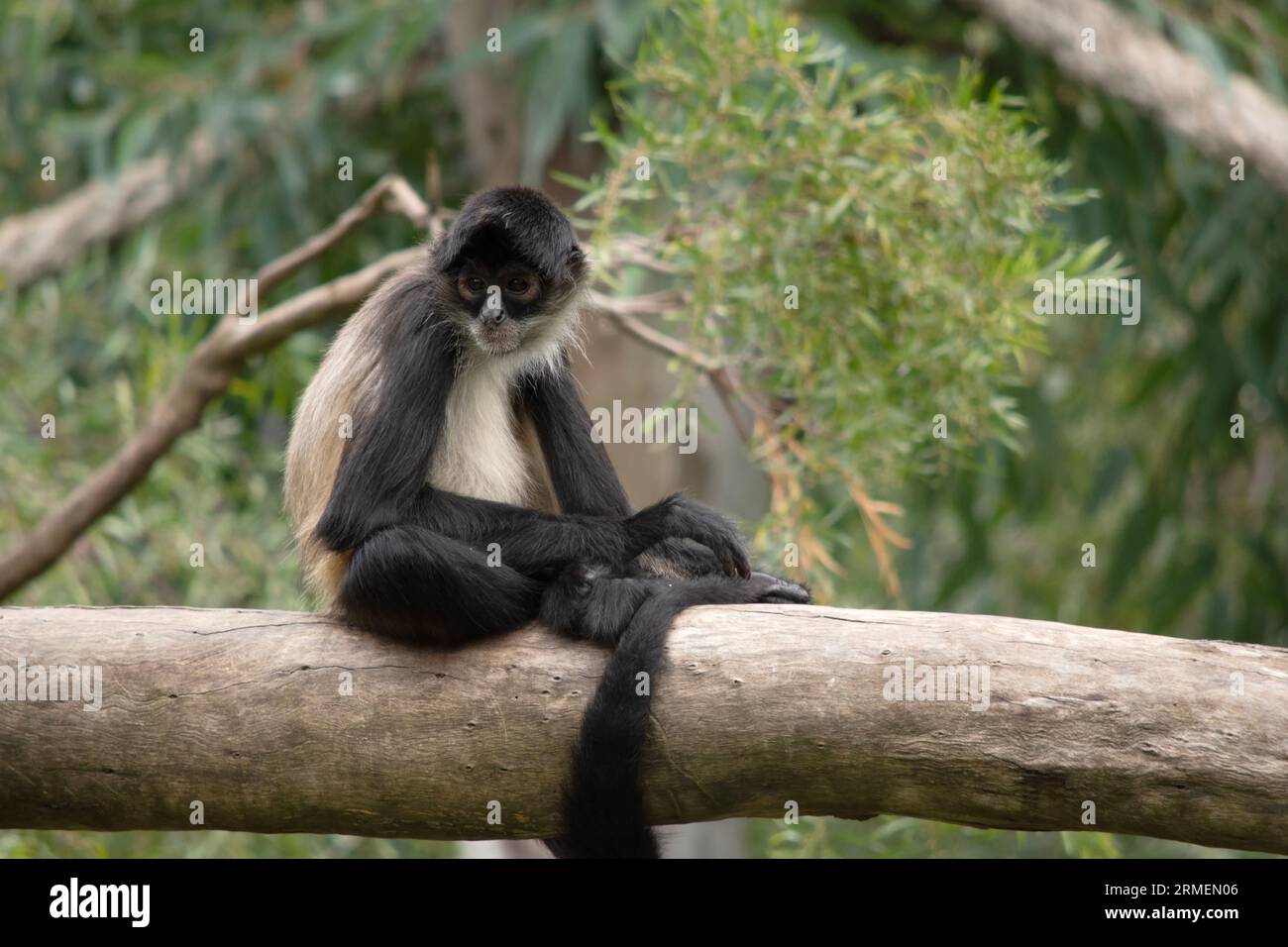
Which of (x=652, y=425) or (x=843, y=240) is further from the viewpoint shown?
(x=843, y=240)

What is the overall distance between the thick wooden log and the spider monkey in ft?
0.35

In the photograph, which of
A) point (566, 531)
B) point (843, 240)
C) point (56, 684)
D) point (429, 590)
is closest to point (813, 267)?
point (843, 240)

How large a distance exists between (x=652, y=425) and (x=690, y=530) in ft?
4.29

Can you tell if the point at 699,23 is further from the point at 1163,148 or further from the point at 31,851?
the point at 1163,148

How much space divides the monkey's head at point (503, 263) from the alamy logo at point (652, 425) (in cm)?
54

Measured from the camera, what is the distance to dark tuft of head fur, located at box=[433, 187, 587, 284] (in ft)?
14.6

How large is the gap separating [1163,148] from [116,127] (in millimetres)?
7629

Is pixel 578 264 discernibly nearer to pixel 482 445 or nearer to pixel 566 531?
pixel 482 445

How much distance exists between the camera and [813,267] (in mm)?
5914

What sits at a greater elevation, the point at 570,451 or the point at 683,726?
the point at 570,451

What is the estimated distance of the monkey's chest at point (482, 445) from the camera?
477cm

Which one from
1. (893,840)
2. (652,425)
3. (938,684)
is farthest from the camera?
(893,840)

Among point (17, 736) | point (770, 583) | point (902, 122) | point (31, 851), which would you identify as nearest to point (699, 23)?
point (902, 122)

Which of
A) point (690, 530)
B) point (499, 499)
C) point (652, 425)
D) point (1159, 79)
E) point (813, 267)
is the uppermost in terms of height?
point (1159, 79)
